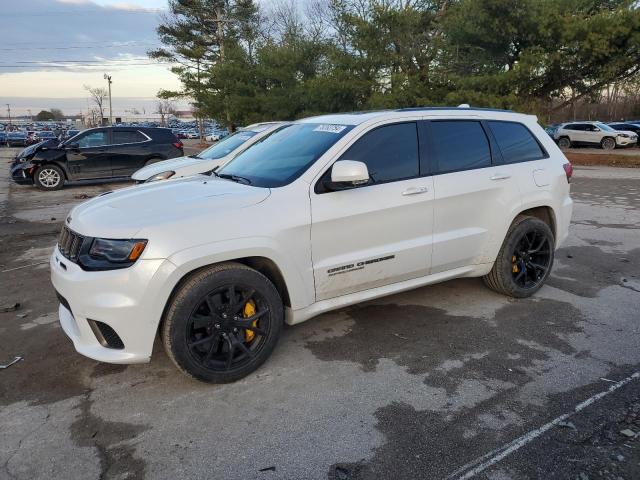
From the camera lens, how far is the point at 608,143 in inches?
1175

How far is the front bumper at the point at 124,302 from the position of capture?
3.05 meters

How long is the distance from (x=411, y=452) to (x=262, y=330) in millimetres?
1292

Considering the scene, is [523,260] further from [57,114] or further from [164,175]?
[57,114]

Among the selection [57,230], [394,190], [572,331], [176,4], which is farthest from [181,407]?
[176,4]

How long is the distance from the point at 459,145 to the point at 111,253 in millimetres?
2981

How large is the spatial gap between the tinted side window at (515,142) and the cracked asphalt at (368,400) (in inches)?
54.5

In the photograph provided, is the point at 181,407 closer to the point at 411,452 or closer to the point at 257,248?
the point at 257,248

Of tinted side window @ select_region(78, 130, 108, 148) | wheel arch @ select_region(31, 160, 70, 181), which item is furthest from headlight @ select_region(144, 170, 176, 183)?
wheel arch @ select_region(31, 160, 70, 181)

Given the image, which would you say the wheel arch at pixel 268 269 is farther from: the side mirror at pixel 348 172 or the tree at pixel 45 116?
the tree at pixel 45 116

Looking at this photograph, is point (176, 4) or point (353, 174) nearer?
point (353, 174)

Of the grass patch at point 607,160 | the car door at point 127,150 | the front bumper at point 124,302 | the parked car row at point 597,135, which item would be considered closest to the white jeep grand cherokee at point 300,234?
the front bumper at point 124,302

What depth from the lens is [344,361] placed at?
3.74 meters

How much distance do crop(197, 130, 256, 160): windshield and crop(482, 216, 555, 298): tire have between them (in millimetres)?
5930

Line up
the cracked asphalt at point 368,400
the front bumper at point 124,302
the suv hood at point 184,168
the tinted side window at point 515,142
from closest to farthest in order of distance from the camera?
the cracked asphalt at point 368,400
the front bumper at point 124,302
the tinted side window at point 515,142
the suv hood at point 184,168
